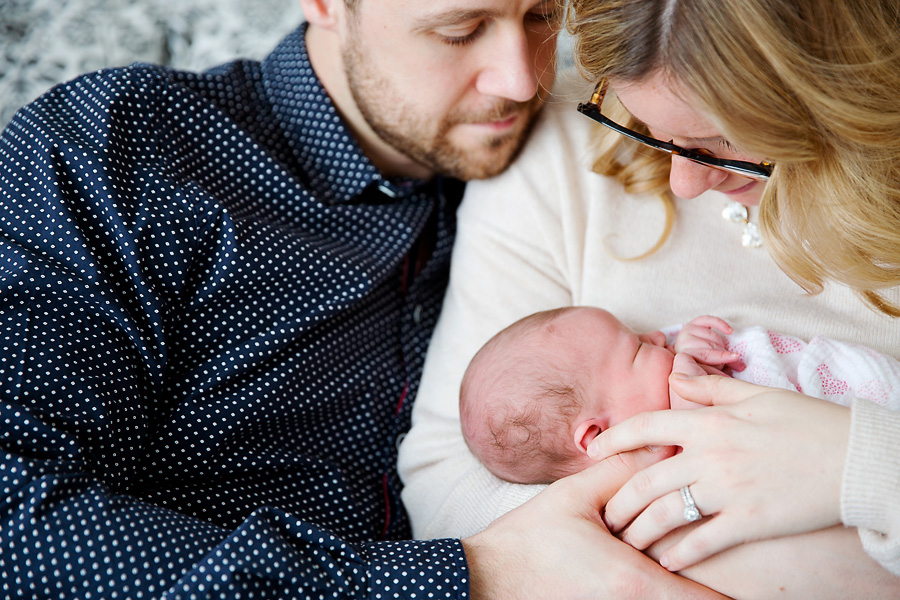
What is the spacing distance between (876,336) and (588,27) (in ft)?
3.06

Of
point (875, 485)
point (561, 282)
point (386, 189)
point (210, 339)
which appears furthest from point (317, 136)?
point (875, 485)

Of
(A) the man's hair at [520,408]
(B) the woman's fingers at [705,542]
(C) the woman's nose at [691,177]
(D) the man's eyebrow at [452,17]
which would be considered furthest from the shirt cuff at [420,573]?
(D) the man's eyebrow at [452,17]

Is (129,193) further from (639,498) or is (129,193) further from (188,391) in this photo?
(639,498)

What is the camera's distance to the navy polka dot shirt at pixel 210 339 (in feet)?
4.45

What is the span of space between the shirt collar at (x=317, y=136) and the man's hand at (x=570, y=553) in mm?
975

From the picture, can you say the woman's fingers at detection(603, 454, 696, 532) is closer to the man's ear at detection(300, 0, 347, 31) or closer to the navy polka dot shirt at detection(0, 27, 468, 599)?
the navy polka dot shirt at detection(0, 27, 468, 599)

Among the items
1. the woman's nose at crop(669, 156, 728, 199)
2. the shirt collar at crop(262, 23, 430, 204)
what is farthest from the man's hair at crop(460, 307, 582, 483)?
→ the shirt collar at crop(262, 23, 430, 204)

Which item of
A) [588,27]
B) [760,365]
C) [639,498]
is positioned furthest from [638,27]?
[639,498]

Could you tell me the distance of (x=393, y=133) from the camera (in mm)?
2037

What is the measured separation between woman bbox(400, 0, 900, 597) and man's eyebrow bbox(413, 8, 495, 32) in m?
0.29

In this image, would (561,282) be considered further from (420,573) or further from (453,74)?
(420,573)

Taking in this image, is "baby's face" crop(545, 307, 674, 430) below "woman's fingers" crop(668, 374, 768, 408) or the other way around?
below

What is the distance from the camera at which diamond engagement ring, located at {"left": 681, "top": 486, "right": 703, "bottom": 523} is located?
4.25ft

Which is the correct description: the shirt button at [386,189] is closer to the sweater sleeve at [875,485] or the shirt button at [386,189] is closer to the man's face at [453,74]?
the man's face at [453,74]
